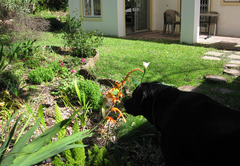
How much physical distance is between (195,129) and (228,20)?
10619mm

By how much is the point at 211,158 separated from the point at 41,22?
7506 mm

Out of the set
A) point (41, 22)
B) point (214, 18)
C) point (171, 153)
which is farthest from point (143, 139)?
point (214, 18)

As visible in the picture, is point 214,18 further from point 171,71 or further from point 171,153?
point 171,153

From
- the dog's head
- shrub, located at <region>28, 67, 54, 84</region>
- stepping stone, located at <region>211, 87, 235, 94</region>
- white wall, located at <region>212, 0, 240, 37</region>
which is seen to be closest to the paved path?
stepping stone, located at <region>211, 87, 235, 94</region>

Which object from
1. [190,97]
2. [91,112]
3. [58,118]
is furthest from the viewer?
[91,112]

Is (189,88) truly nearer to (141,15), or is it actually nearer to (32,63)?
(32,63)

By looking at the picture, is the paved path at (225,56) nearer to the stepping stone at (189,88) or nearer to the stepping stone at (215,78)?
the stepping stone at (215,78)

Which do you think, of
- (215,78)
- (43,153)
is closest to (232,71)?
(215,78)

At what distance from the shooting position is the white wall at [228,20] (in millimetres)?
Answer: 10621

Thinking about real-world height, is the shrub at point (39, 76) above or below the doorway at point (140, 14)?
below

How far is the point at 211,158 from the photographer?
1681 millimetres

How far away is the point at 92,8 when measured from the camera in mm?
13078

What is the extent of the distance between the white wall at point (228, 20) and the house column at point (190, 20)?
2803 millimetres

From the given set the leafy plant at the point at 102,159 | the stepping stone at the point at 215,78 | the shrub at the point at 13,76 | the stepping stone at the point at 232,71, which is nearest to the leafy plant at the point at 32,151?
the leafy plant at the point at 102,159
